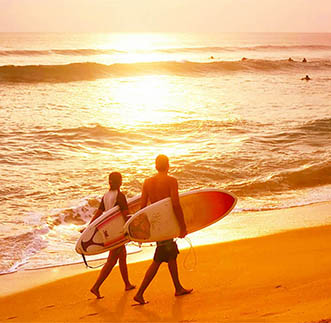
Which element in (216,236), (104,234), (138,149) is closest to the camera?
(104,234)

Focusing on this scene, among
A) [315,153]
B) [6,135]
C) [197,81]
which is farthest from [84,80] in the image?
[315,153]

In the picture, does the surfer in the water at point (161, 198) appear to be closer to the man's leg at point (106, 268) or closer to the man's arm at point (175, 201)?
the man's arm at point (175, 201)

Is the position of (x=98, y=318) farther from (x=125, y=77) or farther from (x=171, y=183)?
(x=125, y=77)

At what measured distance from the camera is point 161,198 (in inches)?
233

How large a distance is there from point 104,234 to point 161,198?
31.0 inches

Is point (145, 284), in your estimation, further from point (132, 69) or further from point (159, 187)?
point (132, 69)

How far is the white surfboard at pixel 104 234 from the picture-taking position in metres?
6.14

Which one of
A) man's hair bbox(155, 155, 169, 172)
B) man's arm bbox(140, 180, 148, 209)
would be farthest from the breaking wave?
man's hair bbox(155, 155, 169, 172)

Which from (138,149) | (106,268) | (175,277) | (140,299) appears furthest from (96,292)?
(138,149)

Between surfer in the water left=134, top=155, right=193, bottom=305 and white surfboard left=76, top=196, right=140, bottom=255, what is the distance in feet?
1.18

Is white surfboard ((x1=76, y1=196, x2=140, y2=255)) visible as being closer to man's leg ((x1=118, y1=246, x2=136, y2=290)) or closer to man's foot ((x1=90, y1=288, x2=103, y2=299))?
man's leg ((x1=118, y1=246, x2=136, y2=290))

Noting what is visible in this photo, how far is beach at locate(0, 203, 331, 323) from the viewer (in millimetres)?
5336

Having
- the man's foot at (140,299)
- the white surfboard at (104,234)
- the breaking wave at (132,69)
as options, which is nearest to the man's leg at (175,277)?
the man's foot at (140,299)

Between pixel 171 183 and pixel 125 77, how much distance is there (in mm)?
35174
